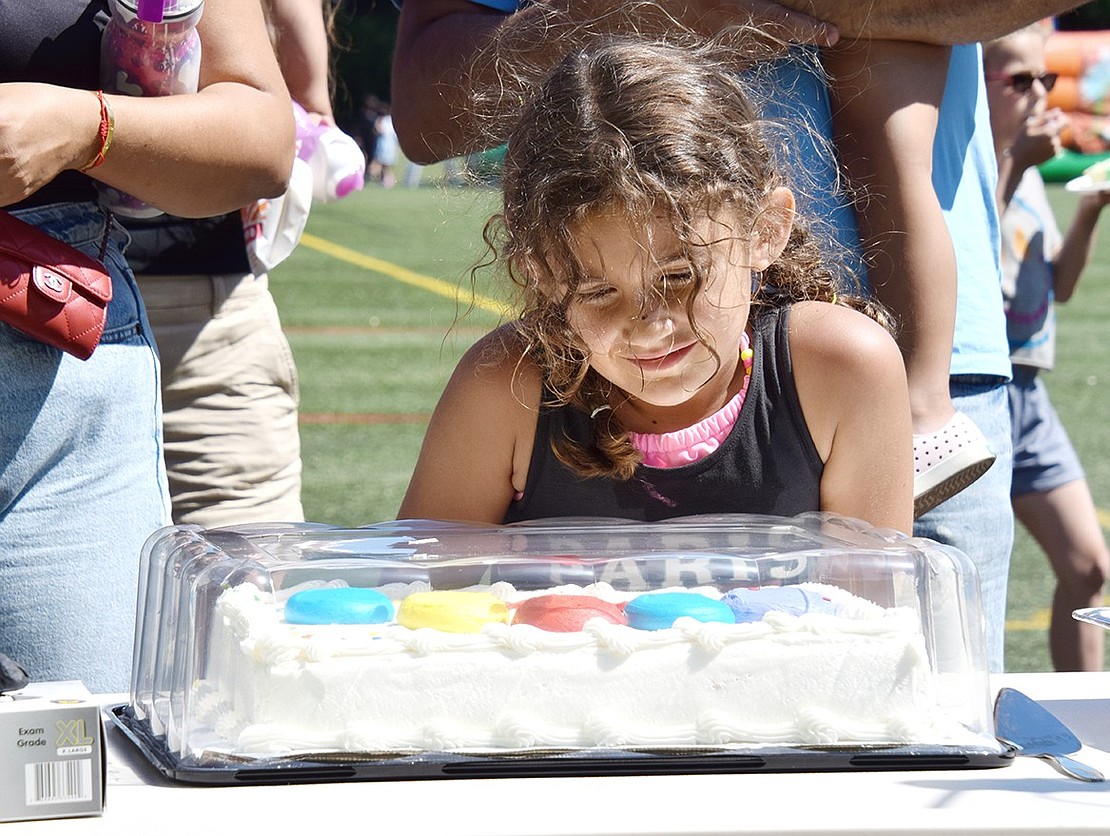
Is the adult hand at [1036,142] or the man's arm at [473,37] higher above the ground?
the adult hand at [1036,142]

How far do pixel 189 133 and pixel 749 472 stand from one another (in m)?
0.90

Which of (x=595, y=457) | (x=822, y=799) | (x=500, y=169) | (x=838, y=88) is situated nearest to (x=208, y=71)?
(x=500, y=169)

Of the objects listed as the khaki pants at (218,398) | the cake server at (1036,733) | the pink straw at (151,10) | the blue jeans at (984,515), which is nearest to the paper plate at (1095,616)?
the cake server at (1036,733)

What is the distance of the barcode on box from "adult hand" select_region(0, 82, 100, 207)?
0.85m

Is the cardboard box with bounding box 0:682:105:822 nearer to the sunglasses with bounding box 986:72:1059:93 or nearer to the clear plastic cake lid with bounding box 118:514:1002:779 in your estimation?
the clear plastic cake lid with bounding box 118:514:1002:779

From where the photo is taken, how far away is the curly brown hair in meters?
1.88

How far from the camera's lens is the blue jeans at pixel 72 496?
6.51 feet

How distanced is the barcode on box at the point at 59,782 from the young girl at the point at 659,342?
0.88m

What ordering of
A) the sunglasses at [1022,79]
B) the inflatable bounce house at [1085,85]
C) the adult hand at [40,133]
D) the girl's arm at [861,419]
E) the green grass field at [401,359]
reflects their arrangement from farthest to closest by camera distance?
the inflatable bounce house at [1085,85] → the green grass field at [401,359] → the sunglasses at [1022,79] → the girl's arm at [861,419] → the adult hand at [40,133]

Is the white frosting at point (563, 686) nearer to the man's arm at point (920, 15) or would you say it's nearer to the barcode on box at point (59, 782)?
the barcode on box at point (59, 782)

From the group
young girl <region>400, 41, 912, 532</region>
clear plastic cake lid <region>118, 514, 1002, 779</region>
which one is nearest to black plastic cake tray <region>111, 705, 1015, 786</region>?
clear plastic cake lid <region>118, 514, 1002, 779</region>

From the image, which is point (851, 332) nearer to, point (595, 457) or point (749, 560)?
A: point (595, 457)

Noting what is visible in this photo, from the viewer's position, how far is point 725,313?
76.4 inches

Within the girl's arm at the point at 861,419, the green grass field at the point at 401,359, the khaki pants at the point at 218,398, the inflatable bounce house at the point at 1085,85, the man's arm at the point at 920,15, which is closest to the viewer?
the girl's arm at the point at 861,419
